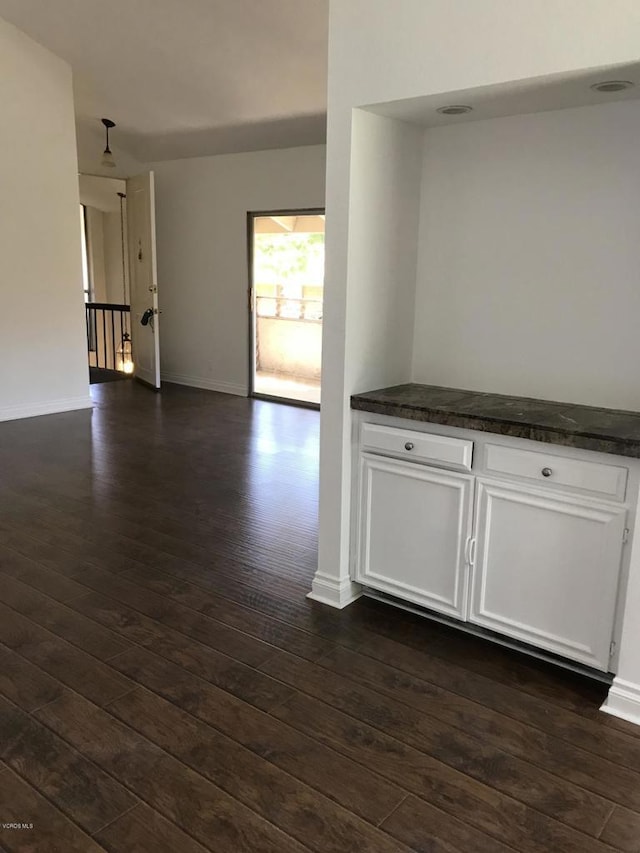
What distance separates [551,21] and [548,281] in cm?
91

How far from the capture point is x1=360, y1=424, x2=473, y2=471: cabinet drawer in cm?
252

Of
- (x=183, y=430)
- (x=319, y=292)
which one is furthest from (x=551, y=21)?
(x=319, y=292)

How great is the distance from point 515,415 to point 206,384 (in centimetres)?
584

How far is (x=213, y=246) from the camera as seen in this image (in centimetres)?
751

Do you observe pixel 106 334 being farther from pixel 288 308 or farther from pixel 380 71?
pixel 380 71

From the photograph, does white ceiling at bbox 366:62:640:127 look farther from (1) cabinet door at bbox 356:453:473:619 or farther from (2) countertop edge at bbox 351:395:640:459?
(1) cabinet door at bbox 356:453:473:619

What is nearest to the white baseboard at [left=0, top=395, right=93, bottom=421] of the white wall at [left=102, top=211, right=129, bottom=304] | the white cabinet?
the white cabinet

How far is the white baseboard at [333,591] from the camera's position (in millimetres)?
2912

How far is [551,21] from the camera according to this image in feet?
6.74

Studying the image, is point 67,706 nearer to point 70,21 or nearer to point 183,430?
point 183,430

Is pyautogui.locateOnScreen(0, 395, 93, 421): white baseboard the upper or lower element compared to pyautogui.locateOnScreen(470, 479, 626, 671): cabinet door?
lower

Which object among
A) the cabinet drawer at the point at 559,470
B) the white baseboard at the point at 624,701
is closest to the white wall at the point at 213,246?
the cabinet drawer at the point at 559,470

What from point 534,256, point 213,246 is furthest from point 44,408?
point 534,256

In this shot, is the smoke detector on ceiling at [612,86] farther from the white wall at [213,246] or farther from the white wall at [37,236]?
the white wall at [37,236]
